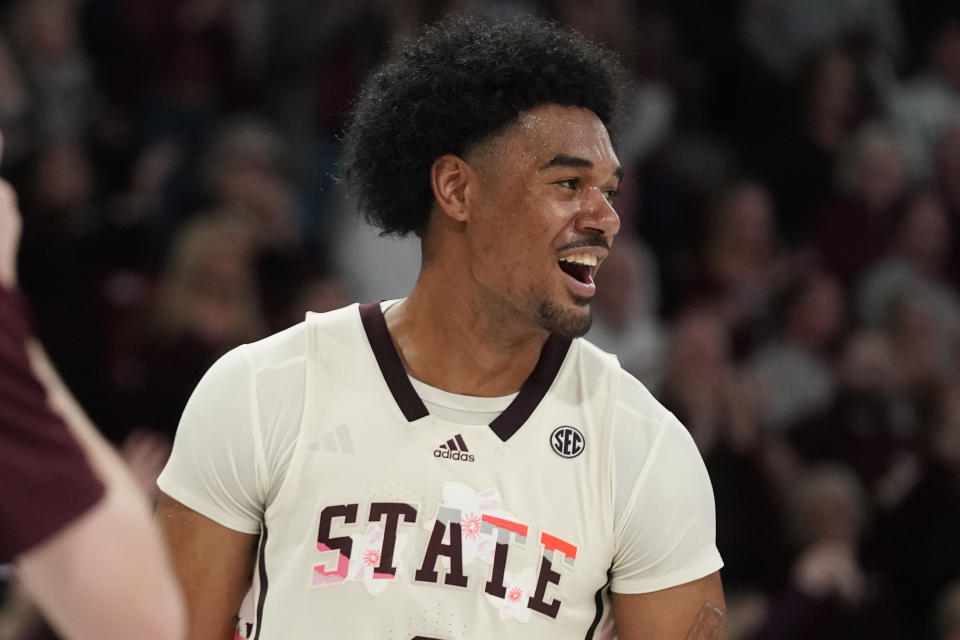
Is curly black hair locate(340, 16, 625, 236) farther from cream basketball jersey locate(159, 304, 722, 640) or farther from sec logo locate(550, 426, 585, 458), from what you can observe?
sec logo locate(550, 426, 585, 458)

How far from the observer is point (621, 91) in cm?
337

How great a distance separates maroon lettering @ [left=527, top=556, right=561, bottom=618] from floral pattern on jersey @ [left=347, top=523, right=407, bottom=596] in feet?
0.90

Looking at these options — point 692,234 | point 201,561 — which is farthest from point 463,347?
point 692,234

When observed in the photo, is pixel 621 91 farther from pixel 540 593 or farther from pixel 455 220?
pixel 540 593

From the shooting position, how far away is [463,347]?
10.6 feet

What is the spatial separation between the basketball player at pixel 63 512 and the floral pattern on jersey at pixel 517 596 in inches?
54.6

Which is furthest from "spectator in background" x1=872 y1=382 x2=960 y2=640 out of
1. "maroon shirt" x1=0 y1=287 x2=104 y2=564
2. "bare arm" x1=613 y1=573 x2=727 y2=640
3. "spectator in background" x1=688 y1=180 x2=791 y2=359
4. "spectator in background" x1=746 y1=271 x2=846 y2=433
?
"maroon shirt" x1=0 y1=287 x2=104 y2=564

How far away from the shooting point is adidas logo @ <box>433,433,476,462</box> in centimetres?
309

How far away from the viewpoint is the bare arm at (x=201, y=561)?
3.06m

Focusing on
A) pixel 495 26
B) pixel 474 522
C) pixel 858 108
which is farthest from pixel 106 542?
pixel 858 108

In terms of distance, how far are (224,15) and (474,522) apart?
5.25 meters

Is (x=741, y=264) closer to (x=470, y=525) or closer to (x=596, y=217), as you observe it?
(x=596, y=217)

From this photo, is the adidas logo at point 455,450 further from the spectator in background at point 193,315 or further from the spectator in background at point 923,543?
the spectator in background at point 923,543

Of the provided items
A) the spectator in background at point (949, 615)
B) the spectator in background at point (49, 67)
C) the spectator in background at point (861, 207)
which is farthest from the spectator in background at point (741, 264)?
the spectator in background at point (49, 67)
